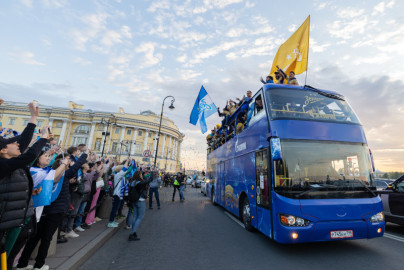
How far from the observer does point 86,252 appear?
3.92 metres

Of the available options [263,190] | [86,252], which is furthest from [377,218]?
[86,252]

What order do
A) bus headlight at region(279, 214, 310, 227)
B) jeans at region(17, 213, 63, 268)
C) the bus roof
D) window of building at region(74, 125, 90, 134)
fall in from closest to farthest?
jeans at region(17, 213, 63, 268), bus headlight at region(279, 214, 310, 227), the bus roof, window of building at region(74, 125, 90, 134)

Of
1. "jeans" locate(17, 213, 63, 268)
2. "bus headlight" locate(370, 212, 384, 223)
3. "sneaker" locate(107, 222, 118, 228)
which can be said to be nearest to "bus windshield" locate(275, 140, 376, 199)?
"bus headlight" locate(370, 212, 384, 223)

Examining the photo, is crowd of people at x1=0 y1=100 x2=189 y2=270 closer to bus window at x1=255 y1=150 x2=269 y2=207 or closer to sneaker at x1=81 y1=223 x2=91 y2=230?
sneaker at x1=81 y1=223 x2=91 y2=230

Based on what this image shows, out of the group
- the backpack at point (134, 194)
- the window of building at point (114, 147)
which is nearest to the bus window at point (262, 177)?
the backpack at point (134, 194)

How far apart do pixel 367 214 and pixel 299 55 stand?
5.97 m

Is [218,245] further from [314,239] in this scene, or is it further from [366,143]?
[366,143]

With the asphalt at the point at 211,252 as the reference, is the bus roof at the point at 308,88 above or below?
Result: above

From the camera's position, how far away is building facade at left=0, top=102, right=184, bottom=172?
61.1 meters

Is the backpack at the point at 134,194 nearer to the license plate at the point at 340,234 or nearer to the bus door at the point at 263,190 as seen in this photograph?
the bus door at the point at 263,190

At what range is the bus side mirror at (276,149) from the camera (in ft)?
13.9

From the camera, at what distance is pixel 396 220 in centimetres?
619

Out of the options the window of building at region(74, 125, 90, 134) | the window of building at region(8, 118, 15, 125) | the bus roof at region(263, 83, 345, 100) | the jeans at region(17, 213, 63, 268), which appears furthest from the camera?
the window of building at region(74, 125, 90, 134)

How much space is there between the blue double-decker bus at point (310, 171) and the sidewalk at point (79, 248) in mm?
3844
